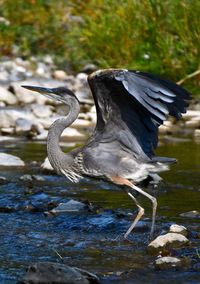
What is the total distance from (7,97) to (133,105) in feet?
26.7

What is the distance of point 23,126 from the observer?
12.4m

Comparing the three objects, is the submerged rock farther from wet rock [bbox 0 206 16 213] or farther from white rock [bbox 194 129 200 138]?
white rock [bbox 194 129 200 138]

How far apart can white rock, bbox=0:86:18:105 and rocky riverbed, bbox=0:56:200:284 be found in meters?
2.27

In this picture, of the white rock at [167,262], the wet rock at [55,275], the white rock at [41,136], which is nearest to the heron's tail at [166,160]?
the white rock at [167,262]

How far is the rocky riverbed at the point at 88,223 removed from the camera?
214 inches

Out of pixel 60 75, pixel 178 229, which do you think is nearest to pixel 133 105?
pixel 178 229

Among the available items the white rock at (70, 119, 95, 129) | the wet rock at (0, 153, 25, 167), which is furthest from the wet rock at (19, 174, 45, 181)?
the white rock at (70, 119, 95, 129)

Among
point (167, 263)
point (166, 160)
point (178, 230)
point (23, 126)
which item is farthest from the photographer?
point (23, 126)

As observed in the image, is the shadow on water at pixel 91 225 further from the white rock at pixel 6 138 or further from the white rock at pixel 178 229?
the white rock at pixel 6 138

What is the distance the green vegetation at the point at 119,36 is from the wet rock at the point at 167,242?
8216 mm

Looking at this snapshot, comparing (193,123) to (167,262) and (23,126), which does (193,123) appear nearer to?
(23,126)

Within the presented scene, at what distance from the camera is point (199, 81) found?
14336 mm

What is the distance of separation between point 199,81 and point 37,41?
5.39 m

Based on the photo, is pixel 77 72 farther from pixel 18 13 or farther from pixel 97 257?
pixel 97 257
